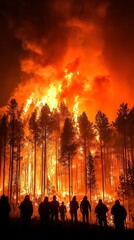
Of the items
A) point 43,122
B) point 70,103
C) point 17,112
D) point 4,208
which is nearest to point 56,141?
point 43,122

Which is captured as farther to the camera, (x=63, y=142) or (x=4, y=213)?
(x=63, y=142)

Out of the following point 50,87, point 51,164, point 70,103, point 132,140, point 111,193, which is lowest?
point 111,193

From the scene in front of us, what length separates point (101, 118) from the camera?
5197 centimetres

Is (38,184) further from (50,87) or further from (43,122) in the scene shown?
(50,87)

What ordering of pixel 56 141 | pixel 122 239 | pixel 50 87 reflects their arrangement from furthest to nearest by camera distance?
pixel 50 87 → pixel 56 141 → pixel 122 239

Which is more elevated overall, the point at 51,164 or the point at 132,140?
the point at 132,140

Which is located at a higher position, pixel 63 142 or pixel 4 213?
pixel 63 142

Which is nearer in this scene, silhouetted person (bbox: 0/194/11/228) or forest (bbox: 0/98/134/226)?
silhouetted person (bbox: 0/194/11/228)

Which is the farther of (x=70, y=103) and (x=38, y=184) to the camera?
(x=70, y=103)

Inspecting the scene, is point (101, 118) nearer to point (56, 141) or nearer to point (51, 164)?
point (56, 141)

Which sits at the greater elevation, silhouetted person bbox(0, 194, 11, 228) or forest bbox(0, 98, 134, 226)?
forest bbox(0, 98, 134, 226)

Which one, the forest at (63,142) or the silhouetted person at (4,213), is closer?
the silhouetted person at (4,213)

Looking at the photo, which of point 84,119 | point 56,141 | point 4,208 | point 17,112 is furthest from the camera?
point 56,141

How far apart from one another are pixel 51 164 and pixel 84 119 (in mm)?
13087
